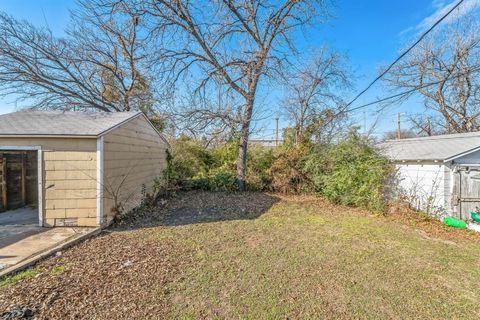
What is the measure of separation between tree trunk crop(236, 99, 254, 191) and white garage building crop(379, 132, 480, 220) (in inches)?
222

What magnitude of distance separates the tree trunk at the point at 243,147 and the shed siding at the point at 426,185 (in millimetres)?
5796

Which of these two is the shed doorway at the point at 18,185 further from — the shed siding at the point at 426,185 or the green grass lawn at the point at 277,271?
the shed siding at the point at 426,185

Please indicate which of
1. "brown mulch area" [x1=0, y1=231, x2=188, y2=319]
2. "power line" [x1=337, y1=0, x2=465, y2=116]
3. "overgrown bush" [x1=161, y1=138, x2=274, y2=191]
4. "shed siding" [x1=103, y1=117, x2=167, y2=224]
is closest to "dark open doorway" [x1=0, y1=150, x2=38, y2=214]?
"shed siding" [x1=103, y1=117, x2=167, y2=224]

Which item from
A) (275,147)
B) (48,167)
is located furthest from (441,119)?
(48,167)

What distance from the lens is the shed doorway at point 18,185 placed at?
630 centimetres

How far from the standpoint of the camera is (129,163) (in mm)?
6523

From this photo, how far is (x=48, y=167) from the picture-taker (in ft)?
16.6

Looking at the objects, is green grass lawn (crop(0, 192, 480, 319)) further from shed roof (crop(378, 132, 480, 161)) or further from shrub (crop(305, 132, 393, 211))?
shed roof (crop(378, 132, 480, 161))

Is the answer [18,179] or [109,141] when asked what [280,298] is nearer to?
[109,141]

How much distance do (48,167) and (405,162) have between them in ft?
33.7

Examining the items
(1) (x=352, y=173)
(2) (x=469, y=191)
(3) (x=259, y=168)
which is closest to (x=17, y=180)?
(3) (x=259, y=168)

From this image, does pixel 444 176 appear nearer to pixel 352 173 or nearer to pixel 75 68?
pixel 352 173

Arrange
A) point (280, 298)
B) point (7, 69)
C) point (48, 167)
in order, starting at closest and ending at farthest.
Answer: point (280, 298), point (48, 167), point (7, 69)

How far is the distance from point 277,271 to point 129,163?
17.1 ft
